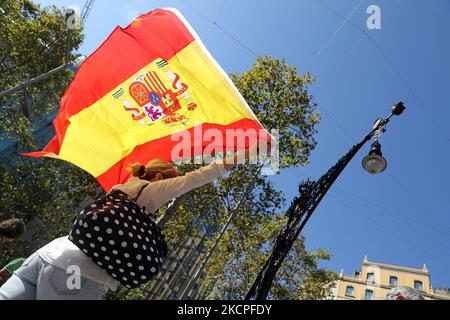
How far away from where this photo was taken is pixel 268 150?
255 cm

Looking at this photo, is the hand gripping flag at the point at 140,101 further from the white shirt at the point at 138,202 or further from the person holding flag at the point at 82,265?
the person holding flag at the point at 82,265

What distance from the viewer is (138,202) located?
Result: 207 centimetres

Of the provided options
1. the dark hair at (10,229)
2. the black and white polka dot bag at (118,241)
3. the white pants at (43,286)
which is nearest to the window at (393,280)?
the dark hair at (10,229)

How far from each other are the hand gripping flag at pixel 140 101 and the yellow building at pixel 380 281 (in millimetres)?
50756

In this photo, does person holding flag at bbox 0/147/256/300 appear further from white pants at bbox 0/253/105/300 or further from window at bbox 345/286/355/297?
window at bbox 345/286/355/297

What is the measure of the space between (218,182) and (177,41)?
42.5 ft

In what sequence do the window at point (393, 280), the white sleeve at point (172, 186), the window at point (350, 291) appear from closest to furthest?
the white sleeve at point (172, 186) < the window at point (393, 280) < the window at point (350, 291)

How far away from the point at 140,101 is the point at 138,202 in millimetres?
1403

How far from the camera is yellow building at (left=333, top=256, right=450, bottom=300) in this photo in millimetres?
45844

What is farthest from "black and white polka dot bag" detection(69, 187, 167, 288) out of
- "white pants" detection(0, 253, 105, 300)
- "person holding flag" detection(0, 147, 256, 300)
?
"white pants" detection(0, 253, 105, 300)

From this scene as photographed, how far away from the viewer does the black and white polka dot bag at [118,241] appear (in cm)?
170

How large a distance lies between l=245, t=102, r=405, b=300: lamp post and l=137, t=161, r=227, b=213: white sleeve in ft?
5.45
